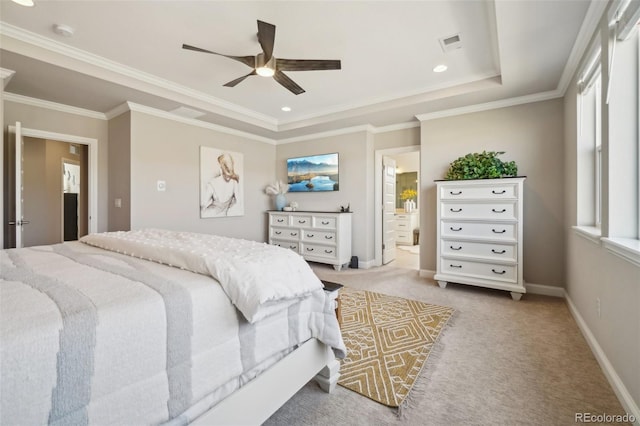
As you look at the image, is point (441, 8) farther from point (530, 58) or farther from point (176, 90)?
point (176, 90)

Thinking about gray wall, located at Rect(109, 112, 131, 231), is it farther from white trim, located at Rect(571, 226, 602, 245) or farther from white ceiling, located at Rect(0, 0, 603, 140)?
white trim, located at Rect(571, 226, 602, 245)

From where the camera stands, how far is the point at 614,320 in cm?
171

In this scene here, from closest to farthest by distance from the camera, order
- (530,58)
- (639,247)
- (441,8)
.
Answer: (639,247) → (441,8) → (530,58)

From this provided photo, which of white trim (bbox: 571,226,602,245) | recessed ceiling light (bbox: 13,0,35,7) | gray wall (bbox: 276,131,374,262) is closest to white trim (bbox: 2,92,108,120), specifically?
recessed ceiling light (bbox: 13,0,35,7)

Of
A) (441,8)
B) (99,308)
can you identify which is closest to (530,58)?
(441,8)

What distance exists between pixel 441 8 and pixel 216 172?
146 inches

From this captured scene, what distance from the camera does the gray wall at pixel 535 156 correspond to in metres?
3.31

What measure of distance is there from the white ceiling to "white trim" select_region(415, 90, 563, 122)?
0.10 ft

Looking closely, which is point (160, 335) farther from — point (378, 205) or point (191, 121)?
point (378, 205)

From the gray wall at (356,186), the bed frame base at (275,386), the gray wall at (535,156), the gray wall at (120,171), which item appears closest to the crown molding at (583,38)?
the gray wall at (535,156)

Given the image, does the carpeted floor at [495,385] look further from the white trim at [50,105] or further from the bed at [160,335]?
the white trim at [50,105]

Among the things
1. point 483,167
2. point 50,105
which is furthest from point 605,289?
point 50,105

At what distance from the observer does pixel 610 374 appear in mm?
1712

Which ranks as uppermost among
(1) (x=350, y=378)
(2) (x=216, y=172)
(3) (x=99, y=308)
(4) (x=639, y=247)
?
(2) (x=216, y=172)
